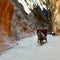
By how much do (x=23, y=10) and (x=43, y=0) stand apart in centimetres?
822

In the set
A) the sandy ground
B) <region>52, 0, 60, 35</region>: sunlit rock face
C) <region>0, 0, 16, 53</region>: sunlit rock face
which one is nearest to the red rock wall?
<region>0, 0, 16, 53</region>: sunlit rock face

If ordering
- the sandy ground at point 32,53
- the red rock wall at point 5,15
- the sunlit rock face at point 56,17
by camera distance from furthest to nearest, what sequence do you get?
the sunlit rock face at point 56,17, the red rock wall at point 5,15, the sandy ground at point 32,53

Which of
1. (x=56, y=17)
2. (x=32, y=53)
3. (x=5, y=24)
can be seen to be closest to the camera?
(x=32, y=53)

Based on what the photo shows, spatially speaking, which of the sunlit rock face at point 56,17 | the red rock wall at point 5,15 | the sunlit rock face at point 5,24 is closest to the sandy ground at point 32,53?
the sunlit rock face at point 5,24

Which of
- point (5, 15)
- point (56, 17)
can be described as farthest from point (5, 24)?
point (56, 17)

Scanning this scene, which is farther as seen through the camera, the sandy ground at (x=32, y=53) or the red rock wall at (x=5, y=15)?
the red rock wall at (x=5, y=15)

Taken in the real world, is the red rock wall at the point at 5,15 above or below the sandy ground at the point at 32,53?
above

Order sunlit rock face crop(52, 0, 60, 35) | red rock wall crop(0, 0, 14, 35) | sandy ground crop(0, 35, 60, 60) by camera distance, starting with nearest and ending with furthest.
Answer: sandy ground crop(0, 35, 60, 60) → red rock wall crop(0, 0, 14, 35) → sunlit rock face crop(52, 0, 60, 35)

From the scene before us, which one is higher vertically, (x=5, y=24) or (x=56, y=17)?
(x=5, y=24)

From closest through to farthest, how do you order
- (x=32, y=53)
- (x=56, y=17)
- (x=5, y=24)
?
(x=32, y=53)
(x=5, y=24)
(x=56, y=17)

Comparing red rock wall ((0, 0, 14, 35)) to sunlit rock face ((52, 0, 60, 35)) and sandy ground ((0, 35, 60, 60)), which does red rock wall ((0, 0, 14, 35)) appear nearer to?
sandy ground ((0, 35, 60, 60))

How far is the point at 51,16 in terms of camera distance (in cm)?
2311

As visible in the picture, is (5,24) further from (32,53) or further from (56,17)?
(56,17)

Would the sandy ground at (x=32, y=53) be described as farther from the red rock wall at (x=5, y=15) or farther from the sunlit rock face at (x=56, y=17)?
the sunlit rock face at (x=56, y=17)
